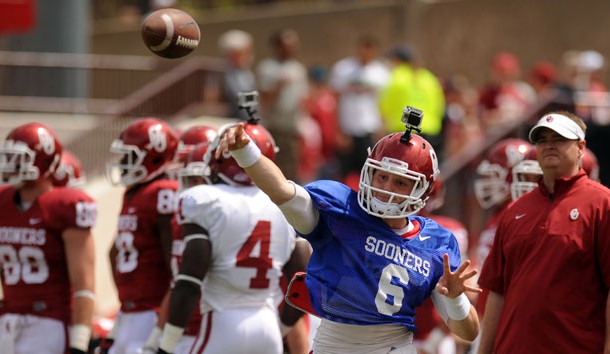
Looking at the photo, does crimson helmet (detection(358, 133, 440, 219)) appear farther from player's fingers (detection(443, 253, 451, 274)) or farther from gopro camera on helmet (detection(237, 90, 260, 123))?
gopro camera on helmet (detection(237, 90, 260, 123))

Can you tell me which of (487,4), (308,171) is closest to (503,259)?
(308,171)

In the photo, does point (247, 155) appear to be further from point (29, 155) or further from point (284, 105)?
point (284, 105)

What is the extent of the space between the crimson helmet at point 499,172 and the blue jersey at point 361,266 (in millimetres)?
2928

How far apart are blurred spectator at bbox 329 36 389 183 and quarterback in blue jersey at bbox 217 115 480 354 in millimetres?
9189

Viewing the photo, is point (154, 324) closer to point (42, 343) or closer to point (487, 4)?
point (42, 343)

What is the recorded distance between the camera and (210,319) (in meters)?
7.57

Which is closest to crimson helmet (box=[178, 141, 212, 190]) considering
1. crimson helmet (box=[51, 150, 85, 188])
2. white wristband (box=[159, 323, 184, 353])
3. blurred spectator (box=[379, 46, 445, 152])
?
white wristband (box=[159, 323, 184, 353])

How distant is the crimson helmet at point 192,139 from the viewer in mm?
8806

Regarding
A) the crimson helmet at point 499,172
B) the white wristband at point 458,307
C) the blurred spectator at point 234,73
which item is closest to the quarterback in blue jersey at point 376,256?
the white wristband at point 458,307

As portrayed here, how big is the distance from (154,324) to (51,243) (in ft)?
2.53

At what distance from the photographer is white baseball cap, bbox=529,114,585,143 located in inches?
268

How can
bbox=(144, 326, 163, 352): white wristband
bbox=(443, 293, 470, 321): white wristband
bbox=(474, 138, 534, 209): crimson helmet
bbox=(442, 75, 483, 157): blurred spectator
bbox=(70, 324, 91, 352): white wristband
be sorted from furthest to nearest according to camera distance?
bbox=(442, 75, 483, 157): blurred spectator < bbox=(474, 138, 534, 209): crimson helmet < bbox=(70, 324, 91, 352): white wristband < bbox=(144, 326, 163, 352): white wristband < bbox=(443, 293, 470, 321): white wristband

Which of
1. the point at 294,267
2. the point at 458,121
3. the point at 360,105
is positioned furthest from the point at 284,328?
the point at 458,121

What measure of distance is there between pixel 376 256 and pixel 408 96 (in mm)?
8653
